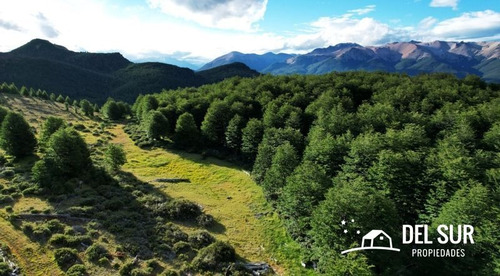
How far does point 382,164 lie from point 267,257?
22949mm

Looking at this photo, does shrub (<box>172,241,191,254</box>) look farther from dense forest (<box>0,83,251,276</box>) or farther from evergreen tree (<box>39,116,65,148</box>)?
evergreen tree (<box>39,116,65,148</box>)

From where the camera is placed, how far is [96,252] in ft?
125

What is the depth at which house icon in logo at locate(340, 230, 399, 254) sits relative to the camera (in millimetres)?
32991

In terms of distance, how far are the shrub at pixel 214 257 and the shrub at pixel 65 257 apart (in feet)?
51.0

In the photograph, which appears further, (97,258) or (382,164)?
(382,164)

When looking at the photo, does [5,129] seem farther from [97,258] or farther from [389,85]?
[389,85]

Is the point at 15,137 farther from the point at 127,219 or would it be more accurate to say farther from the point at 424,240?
the point at 424,240

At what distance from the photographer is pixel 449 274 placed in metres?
31.7

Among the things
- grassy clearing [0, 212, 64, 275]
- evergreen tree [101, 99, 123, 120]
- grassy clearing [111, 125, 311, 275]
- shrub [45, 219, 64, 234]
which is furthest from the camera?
evergreen tree [101, 99, 123, 120]

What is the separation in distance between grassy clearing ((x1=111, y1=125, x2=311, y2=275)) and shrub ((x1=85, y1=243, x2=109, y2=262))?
510 inches

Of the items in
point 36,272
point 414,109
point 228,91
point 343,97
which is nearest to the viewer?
point 36,272

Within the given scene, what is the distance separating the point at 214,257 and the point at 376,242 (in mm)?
20753

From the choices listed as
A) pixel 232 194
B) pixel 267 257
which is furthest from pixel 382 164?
pixel 232 194

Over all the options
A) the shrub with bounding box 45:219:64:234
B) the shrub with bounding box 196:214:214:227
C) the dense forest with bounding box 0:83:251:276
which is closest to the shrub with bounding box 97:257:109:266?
the dense forest with bounding box 0:83:251:276
